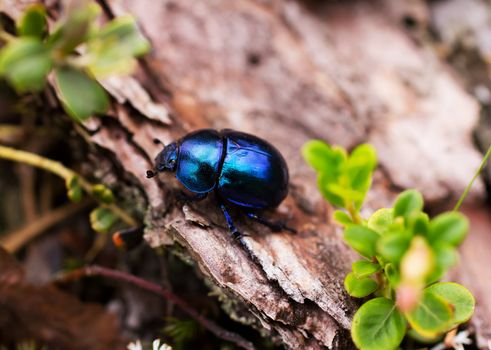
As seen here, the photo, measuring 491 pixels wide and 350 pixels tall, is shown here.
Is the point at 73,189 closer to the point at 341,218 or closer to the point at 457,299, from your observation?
the point at 341,218

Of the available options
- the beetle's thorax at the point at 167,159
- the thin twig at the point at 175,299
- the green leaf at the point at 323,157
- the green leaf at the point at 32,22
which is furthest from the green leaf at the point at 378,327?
the green leaf at the point at 32,22

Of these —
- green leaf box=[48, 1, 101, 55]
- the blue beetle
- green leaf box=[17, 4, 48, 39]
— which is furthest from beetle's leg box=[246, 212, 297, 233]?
green leaf box=[17, 4, 48, 39]

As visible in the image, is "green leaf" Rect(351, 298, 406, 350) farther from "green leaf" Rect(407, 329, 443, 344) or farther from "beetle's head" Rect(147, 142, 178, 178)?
"beetle's head" Rect(147, 142, 178, 178)

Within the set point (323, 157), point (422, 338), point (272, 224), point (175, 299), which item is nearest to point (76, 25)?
point (323, 157)

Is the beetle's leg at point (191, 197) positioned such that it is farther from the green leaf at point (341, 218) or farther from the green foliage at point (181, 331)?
the green leaf at point (341, 218)

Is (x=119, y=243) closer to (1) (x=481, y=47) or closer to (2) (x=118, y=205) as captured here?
(2) (x=118, y=205)

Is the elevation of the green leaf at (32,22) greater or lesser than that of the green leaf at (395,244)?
greater
